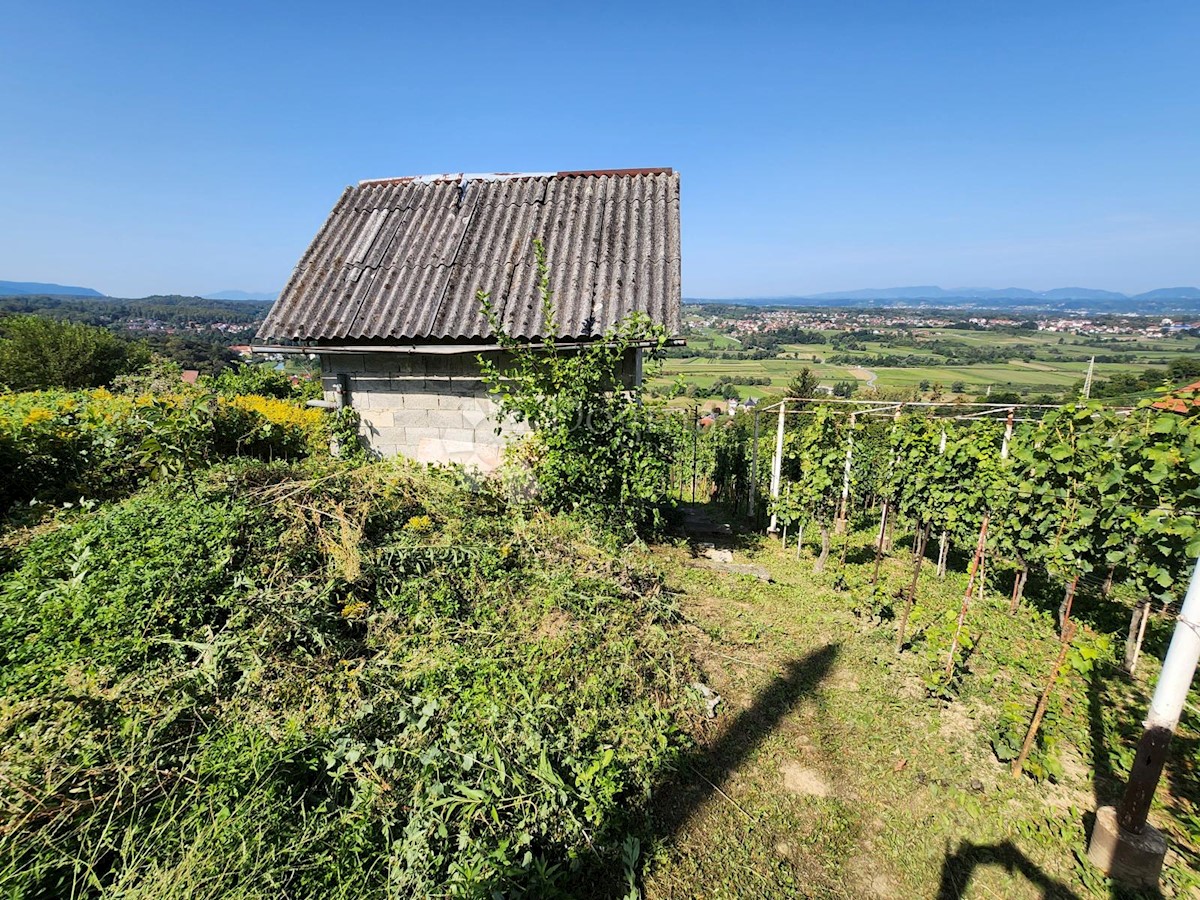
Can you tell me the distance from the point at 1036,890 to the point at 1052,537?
4.12 metres

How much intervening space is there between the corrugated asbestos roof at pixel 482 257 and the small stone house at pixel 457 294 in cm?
2

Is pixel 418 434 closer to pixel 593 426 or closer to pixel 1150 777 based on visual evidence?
pixel 593 426

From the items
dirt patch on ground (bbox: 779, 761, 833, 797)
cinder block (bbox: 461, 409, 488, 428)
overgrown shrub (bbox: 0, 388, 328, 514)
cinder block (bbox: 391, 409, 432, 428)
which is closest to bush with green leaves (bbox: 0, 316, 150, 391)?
overgrown shrub (bbox: 0, 388, 328, 514)

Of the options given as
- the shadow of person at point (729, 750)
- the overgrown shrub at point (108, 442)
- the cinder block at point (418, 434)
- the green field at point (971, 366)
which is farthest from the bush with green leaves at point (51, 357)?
the green field at point (971, 366)

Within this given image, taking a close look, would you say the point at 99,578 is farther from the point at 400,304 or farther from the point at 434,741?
the point at 400,304

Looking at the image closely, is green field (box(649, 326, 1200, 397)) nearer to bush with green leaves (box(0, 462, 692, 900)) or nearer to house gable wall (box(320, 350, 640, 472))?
house gable wall (box(320, 350, 640, 472))

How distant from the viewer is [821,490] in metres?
6.98

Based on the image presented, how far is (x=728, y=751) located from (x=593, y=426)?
341 centimetres

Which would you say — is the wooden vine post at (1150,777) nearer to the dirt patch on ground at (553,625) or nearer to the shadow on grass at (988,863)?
the shadow on grass at (988,863)

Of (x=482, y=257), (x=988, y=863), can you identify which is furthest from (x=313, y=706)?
(x=482, y=257)

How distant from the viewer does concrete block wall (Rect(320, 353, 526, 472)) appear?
6.69 metres

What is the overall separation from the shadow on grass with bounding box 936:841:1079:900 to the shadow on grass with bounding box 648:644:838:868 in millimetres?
1124

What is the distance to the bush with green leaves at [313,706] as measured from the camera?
7.51 feet

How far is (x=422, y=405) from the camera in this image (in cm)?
687
